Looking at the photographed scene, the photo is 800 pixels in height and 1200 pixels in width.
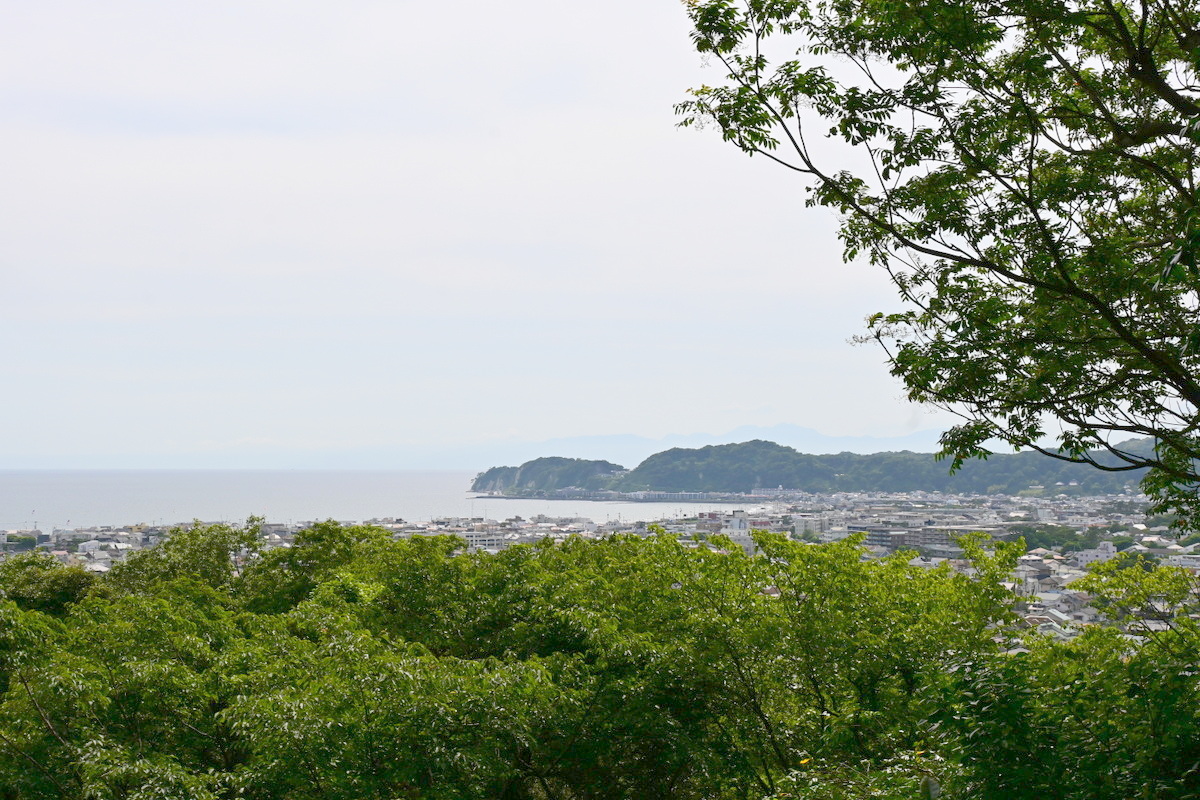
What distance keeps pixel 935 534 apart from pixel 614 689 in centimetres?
4747

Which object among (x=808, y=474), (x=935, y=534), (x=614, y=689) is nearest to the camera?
(x=614, y=689)

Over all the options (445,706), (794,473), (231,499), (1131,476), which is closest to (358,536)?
(445,706)

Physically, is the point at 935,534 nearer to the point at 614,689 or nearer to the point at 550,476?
the point at 614,689

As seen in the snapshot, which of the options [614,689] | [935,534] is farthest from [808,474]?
[614,689]

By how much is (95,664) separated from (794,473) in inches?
4439

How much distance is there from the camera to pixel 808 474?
Result: 11562 cm

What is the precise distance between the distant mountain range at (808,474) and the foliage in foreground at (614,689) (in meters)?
66.7

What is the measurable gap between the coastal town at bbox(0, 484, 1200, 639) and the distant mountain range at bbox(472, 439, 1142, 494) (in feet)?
12.6

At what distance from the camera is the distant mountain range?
83.9m

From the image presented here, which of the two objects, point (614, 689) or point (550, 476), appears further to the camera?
point (550, 476)

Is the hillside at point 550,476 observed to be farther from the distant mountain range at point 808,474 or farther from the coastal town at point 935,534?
the coastal town at point 935,534

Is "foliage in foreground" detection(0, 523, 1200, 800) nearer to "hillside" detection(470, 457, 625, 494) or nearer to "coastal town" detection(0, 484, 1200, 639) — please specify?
"coastal town" detection(0, 484, 1200, 639)

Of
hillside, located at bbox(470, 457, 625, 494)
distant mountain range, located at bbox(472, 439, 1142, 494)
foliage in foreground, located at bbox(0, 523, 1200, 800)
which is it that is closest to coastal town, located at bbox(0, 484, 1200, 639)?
Result: foliage in foreground, located at bbox(0, 523, 1200, 800)

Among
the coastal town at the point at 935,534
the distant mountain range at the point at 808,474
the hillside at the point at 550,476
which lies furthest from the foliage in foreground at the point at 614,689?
the hillside at the point at 550,476
